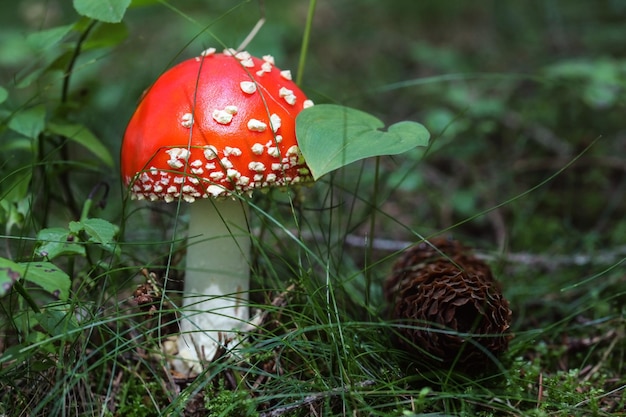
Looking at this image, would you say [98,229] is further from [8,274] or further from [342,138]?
[342,138]

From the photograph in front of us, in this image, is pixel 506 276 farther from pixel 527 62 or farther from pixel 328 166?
pixel 527 62

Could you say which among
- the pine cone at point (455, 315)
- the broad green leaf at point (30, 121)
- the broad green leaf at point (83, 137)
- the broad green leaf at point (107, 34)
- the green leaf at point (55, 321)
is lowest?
the pine cone at point (455, 315)

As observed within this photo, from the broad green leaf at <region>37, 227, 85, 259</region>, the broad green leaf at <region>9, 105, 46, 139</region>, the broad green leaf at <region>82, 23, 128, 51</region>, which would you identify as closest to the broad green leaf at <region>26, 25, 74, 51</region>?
the broad green leaf at <region>82, 23, 128, 51</region>

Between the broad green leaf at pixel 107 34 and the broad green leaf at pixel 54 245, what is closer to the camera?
the broad green leaf at pixel 54 245

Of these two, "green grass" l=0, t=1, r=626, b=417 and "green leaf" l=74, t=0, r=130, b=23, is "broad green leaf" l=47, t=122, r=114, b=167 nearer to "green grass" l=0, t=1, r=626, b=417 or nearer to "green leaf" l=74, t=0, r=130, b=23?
"green grass" l=0, t=1, r=626, b=417

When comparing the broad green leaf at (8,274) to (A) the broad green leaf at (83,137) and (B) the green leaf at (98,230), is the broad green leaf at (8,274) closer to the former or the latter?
(B) the green leaf at (98,230)

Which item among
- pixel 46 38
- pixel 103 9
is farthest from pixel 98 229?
pixel 46 38

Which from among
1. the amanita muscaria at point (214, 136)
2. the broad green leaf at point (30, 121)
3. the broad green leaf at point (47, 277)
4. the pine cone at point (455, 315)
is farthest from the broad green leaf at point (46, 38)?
the pine cone at point (455, 315)
